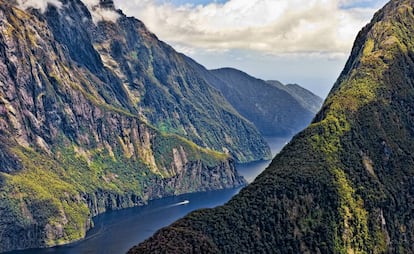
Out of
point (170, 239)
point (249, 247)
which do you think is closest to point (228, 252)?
point (249, 247)

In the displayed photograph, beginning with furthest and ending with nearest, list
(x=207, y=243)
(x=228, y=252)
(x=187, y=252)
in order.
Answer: (x=228, y=252)
(x=207, y=243)
(x=187, y=252)

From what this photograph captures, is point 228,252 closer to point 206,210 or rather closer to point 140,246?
point 206,210

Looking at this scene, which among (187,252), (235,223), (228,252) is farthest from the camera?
(235,223)

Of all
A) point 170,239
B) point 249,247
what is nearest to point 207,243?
point 170,239

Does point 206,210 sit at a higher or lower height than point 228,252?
higher

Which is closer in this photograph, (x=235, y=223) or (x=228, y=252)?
(x=228, y=252)

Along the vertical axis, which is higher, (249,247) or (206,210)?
(206,210)

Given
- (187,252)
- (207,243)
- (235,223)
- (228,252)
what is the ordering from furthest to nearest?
1. (235,223)
2. (228,252)
3. (207,243)
4. (187,252)

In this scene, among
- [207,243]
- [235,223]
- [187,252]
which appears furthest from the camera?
[235,223]

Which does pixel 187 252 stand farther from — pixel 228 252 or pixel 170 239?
pixel 228 252
